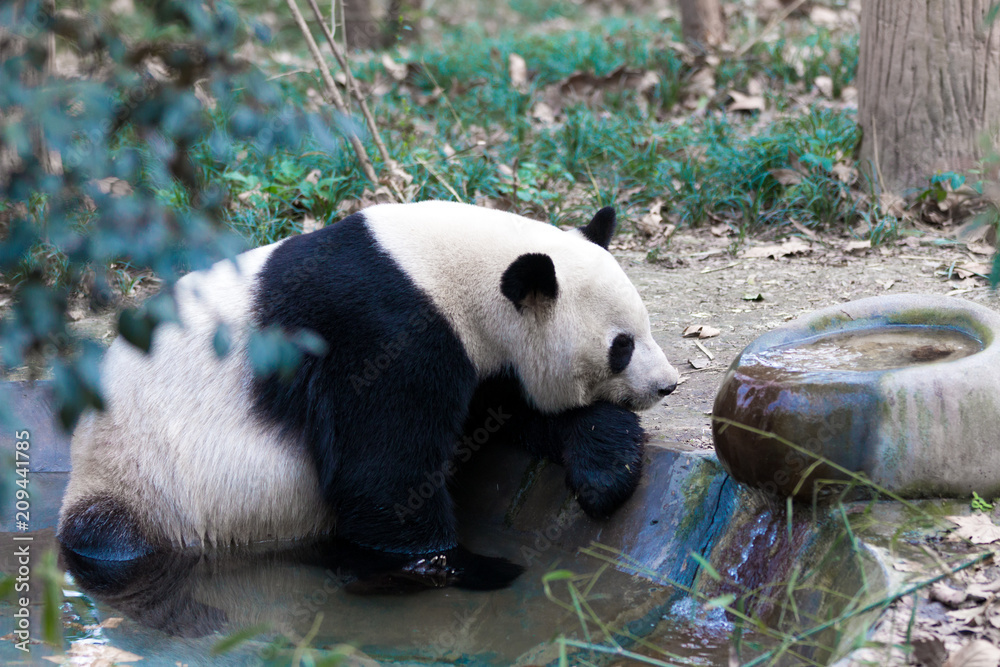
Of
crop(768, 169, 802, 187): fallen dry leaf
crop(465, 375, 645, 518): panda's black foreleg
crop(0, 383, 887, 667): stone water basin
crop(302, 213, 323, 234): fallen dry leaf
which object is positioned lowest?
crop(0, 383, 887, 667): stone water basin

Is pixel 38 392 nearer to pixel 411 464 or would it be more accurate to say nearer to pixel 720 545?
pixel 411 464

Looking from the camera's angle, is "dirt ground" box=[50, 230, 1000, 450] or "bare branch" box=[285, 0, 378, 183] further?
"bare branch" box=[285, 0, 378, 183]

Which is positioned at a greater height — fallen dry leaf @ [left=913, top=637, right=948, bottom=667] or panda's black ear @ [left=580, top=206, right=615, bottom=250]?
panda's black ear @ [left=580, top=206, right=615, bottom=250]

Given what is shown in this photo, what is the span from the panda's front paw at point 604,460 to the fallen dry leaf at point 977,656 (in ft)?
4.17

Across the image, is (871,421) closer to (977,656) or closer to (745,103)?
(977,656)

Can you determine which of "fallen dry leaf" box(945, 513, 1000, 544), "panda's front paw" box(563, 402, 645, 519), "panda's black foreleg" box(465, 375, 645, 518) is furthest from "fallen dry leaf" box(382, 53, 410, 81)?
"fallen dry leaf" box(945, 513, 1000, 544)

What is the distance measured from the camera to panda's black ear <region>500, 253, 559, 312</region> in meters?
2.94

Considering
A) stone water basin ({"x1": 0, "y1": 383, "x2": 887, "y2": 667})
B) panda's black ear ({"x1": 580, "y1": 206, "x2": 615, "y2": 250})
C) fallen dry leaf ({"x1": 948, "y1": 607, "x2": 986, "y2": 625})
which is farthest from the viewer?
panda's black ear ({"x1": 580, "y1": 206, "x2": 615, "y2": 250})

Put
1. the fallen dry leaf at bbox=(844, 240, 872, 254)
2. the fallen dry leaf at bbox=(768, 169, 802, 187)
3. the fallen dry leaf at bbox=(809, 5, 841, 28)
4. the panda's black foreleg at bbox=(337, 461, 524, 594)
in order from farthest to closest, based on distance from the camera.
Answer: the fallen dry leaf at bbox=(809, 5, 841, 28), the fallen dry leaf at bbox=(768, 169, 802, 187), the fallen dry leaf at bbox=(844, 240, 872, 254), the panda's black foreleg at bbox=(337, 461, 524, 594)

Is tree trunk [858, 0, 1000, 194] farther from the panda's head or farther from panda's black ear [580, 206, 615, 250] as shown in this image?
the panda's head

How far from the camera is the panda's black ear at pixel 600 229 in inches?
138

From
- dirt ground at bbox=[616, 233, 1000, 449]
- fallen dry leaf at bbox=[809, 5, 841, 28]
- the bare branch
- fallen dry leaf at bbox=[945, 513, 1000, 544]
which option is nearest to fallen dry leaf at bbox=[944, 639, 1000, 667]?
fallen dry leaf at bbox=[945, 513, 1000, 544]

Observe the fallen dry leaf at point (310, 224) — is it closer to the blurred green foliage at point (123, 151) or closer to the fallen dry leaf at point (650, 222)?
the fallen dry leaf at point (650, 222)

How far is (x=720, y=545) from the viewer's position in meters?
2.77
